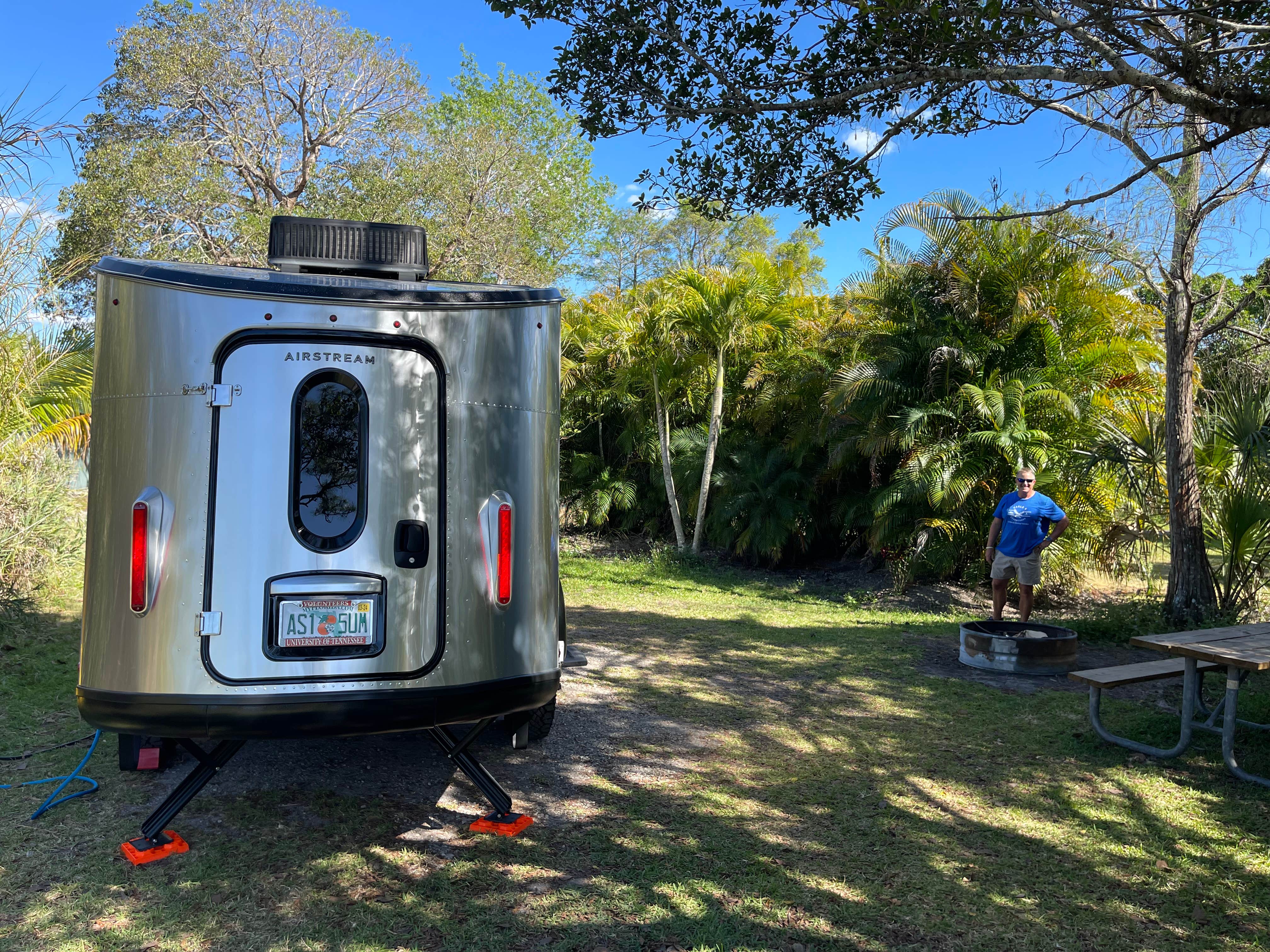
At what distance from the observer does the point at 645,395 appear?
18.6m

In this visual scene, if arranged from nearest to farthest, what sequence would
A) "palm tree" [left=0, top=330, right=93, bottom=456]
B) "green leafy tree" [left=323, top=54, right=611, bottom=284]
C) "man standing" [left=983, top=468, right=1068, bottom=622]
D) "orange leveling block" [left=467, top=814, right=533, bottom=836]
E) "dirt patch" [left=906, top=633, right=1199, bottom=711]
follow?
"orange leveling block" [left=467, top=814, right=533, bottom=836]
"dirt patch" [left=906, top=633, right=1199, bottom=711]
"palm tree" [left=0, top=330, right=93, bottom=456]
"man standing" [left=983, top=468, right=1068, bottom=622]
"green leafy tree" [left=323, top=54, right=611, bottom=284]

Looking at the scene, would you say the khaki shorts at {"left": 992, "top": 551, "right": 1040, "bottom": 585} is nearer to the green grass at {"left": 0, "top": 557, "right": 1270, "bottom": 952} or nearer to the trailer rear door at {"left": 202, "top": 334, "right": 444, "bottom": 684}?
the green grass at {"left": 0, "top": 557, "right": 1270, "bottom": 952}

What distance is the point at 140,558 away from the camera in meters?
3.59

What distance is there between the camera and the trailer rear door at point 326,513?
11.9 ft

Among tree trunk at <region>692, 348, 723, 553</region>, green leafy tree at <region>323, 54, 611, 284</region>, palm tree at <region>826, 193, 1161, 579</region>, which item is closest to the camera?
palm tree at <region>826, 193, 1161, 579</region>

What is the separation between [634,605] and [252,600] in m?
8.45

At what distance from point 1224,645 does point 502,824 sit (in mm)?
4166

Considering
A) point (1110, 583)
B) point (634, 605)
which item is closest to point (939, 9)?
point (634, 605)

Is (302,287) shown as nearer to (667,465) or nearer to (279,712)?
(279,712)

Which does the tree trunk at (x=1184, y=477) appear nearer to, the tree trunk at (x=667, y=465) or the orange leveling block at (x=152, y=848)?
the orange leveling block at (x=152, y=848)

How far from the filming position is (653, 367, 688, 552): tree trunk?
17.3 meters

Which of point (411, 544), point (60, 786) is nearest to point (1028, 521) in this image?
point (411, 544)

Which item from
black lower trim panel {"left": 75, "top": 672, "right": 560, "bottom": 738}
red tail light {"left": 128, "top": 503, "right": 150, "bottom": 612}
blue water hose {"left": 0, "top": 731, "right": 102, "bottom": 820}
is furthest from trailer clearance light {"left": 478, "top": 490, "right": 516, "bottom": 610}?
blue water hose {"left": 0, "top": 731, "right": 102, "bottom": 820}

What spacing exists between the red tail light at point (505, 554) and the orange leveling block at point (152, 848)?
5.72 feet
